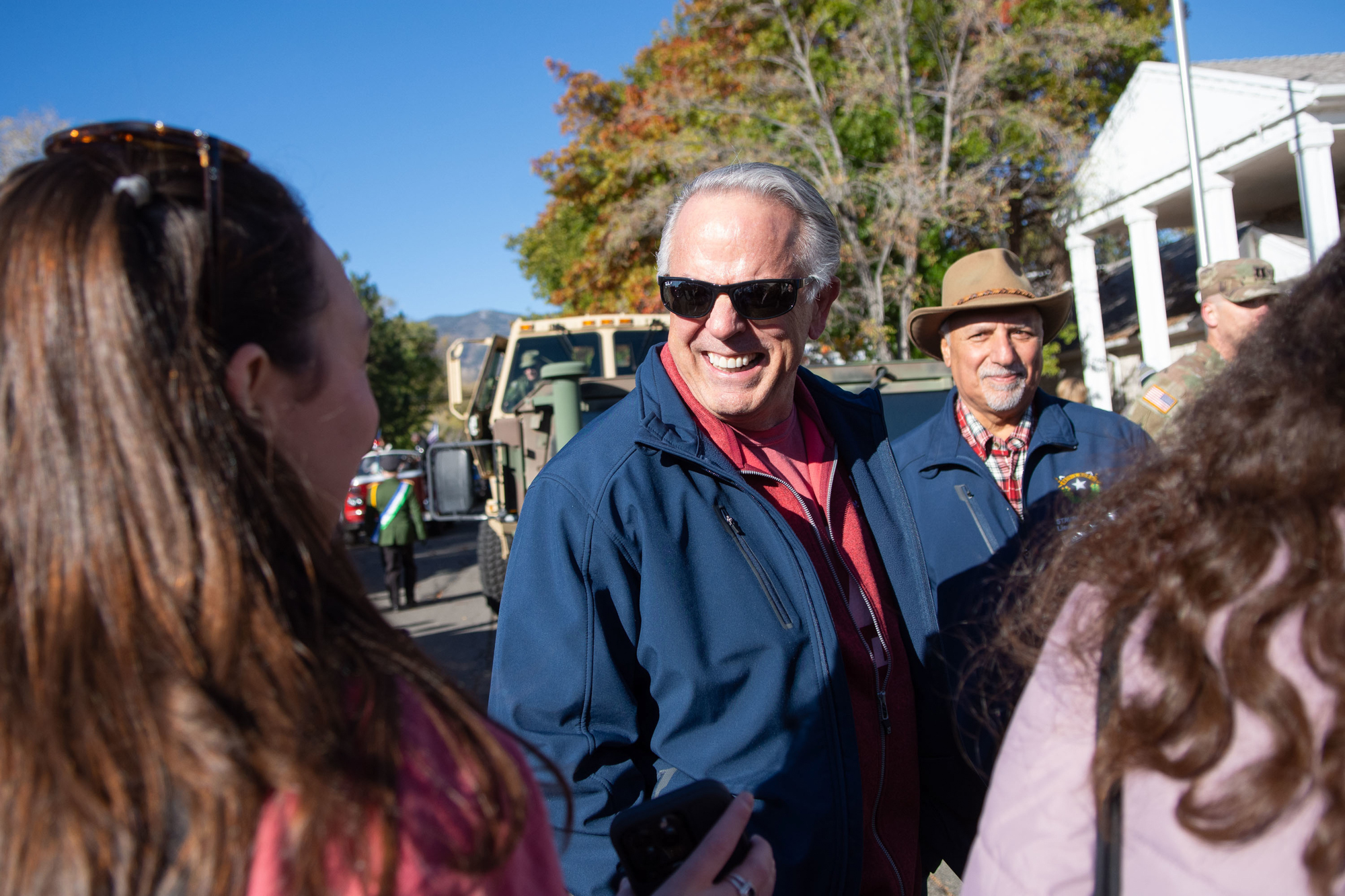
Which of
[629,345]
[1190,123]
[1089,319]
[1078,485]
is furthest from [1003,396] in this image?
[1089,319]

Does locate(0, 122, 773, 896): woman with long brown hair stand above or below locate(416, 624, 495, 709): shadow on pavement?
above

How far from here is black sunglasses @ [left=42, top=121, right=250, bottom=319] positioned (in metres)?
0.84

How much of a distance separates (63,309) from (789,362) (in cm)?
159

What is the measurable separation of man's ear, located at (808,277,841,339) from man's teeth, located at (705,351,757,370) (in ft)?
0.89

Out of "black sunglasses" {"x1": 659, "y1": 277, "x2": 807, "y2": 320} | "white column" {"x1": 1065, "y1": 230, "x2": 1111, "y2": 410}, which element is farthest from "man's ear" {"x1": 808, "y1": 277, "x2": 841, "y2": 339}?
"white column" {"x1": 1065, "y1": 230, "x2": 1111, "y2": 410}

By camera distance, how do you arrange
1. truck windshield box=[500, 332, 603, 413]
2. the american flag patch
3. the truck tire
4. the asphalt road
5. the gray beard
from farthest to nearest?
the truck tire, truck windshield box=[500, 332, 603, 413], the asphalt road, the american flag patch, the gray beard

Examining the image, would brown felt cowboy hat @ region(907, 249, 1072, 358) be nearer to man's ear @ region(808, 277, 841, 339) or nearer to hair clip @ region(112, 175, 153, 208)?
man's ear @ region(808, 277, 841, 339)

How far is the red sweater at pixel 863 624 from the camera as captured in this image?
5.89 ft

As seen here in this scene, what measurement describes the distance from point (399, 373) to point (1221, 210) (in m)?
33.6

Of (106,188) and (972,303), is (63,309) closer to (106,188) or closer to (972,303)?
(106,188)

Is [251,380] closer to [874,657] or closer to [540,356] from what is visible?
[874,657]

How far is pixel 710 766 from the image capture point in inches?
63.9

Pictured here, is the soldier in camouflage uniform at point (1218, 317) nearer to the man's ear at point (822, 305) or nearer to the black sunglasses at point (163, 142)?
the man's ear at point (822, 305)

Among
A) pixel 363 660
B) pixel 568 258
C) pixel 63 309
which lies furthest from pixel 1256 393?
pixel 568 258
